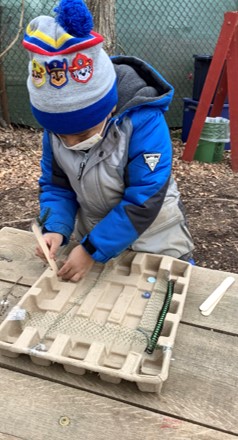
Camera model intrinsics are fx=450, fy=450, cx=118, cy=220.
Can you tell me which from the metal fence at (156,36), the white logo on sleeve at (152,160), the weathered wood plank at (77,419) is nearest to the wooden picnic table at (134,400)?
the weathered wood plank at (77,419)

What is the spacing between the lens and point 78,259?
1478 mm

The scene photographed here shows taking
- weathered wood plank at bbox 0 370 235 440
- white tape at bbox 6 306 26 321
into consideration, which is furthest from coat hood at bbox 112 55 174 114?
weathered wood plank at bbox 0 370 235 440

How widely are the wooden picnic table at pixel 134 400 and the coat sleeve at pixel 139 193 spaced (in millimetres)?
374

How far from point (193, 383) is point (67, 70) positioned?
35.1 inches

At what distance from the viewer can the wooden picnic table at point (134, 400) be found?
1.02 metres

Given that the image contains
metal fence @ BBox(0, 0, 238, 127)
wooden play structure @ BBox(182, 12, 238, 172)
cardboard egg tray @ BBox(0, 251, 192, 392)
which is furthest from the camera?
metal fence @ BBox(0, 0, 238, 127)

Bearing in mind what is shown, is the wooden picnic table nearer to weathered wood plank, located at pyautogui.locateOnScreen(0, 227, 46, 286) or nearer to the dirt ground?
weathered wood plank, located at pyautogui.locateOnScreen(0, 227, 46, 286)

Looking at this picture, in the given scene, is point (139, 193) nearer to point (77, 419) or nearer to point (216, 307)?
point (216, 307)

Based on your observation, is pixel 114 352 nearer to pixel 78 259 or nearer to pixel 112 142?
→ pixel 78 259

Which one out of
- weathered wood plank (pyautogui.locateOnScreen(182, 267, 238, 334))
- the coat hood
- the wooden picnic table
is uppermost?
the coat hood

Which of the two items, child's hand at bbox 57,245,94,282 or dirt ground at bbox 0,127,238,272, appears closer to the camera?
child's hand at bbox 57,245,94,282

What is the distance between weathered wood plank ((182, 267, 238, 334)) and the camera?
53.1 inches

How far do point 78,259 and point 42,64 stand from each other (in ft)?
2.01

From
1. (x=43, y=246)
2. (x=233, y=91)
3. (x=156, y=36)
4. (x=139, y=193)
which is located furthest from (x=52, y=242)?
(x=156, y=36)
